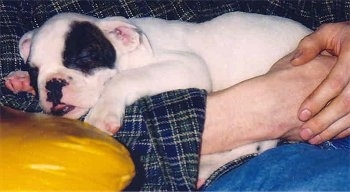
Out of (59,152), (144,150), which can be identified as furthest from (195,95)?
(59,152)

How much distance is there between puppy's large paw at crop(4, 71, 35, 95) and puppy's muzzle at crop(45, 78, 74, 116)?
181 millimetres

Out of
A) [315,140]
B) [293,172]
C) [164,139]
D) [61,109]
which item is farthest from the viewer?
[315,140]

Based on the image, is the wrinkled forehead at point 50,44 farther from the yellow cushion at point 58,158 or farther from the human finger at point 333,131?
the human finger at point 333,131

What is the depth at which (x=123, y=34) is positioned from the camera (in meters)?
1.46

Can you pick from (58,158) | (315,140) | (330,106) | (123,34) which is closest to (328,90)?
(330,106)

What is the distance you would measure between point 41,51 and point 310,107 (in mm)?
790

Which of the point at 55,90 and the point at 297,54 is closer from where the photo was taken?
the point at 55,90

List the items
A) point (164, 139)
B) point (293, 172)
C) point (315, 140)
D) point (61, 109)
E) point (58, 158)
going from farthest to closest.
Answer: point (315, 140) → point (61, 109) → point (164, 139) → point (293, 172) → point (58, 158)

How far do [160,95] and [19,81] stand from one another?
52 cm

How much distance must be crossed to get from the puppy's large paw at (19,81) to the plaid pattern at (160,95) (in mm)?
28

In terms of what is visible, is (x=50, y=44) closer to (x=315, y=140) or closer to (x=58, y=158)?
(x=58, y=158)

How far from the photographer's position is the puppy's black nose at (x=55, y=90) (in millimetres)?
1364

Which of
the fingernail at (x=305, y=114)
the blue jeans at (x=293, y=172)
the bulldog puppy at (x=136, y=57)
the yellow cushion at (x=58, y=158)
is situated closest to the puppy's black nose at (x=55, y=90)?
the bulldog puppy at (x=136, y=57)

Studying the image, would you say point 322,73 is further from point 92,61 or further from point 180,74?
point 92,61
